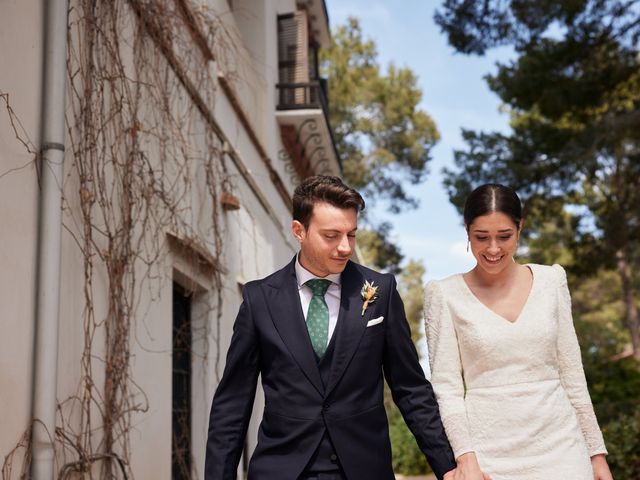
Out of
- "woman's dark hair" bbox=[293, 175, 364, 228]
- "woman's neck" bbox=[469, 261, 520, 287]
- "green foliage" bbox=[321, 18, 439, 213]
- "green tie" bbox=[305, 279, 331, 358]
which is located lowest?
"green tie" bbox=[305, 279, 331, 358]

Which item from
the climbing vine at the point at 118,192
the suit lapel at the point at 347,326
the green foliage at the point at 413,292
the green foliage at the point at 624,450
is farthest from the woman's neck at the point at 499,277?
the green foliage at the point at 413,292

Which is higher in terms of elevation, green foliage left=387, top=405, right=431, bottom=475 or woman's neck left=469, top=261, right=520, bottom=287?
green foliage left=387, top=405, right=431, bottom=475

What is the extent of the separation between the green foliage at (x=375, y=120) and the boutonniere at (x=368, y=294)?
1082 inches

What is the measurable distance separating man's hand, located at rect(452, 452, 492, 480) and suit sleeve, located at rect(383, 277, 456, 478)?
0.14 ft

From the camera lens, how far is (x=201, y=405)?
7.14m

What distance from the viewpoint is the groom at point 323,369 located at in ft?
10.1

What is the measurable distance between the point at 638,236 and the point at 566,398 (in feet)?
38.7

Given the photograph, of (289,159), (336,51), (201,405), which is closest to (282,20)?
(289,159)

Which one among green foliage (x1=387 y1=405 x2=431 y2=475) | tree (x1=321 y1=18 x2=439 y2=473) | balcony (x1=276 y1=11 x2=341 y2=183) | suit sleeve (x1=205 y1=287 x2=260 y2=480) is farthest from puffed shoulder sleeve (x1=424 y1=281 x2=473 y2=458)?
tree (x1=321 y1=18 x2=439 y2=473)

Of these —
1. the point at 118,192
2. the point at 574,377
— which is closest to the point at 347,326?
the point at 574,377

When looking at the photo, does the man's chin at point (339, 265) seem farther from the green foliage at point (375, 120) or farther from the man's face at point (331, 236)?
the green foliage at point (375, 120)

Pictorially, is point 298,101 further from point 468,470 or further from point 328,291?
point 468,470

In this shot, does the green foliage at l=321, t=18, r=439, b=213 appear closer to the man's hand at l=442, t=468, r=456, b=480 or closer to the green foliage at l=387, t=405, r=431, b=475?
the green foliage at l=387, t=405, r=431, b=475

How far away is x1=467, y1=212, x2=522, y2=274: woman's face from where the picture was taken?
325 centimetres
